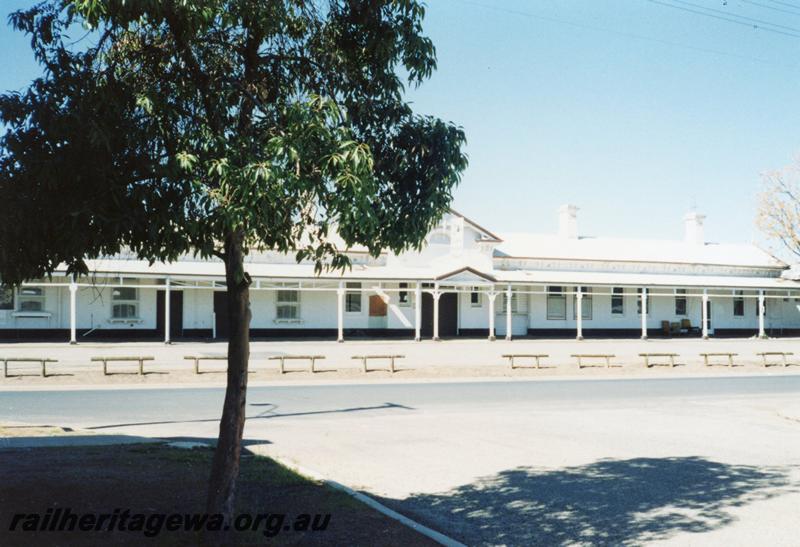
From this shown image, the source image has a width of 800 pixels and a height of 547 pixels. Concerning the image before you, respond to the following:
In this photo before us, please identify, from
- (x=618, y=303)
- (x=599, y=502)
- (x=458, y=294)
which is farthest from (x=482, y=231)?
(x=599, y=502)

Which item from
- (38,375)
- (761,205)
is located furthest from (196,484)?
(761,205)

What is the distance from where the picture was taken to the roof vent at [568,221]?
4647 cm

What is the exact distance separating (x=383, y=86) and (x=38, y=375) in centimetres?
1685

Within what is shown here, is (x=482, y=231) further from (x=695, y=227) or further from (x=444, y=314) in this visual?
(x=695, y=227)

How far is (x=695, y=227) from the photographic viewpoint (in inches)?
2018

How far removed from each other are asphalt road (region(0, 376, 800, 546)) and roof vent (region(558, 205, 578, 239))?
27.2 meters

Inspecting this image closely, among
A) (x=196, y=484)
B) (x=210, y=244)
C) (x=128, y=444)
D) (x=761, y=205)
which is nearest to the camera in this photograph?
(x=210, y=244)

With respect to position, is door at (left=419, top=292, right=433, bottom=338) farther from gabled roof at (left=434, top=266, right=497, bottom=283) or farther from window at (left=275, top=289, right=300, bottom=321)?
window at (left=275, top=289, right=300, bottom=321)

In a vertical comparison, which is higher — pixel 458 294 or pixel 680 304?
pixel 458 294

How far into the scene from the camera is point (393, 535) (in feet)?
19.8

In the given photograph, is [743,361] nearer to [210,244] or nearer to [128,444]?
[128,444]

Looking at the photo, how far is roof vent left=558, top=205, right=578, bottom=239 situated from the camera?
4647 centimetres

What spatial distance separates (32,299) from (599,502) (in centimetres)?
2836

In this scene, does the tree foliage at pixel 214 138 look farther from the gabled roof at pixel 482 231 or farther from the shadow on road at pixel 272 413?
the gabled roof at pixel 482 231
